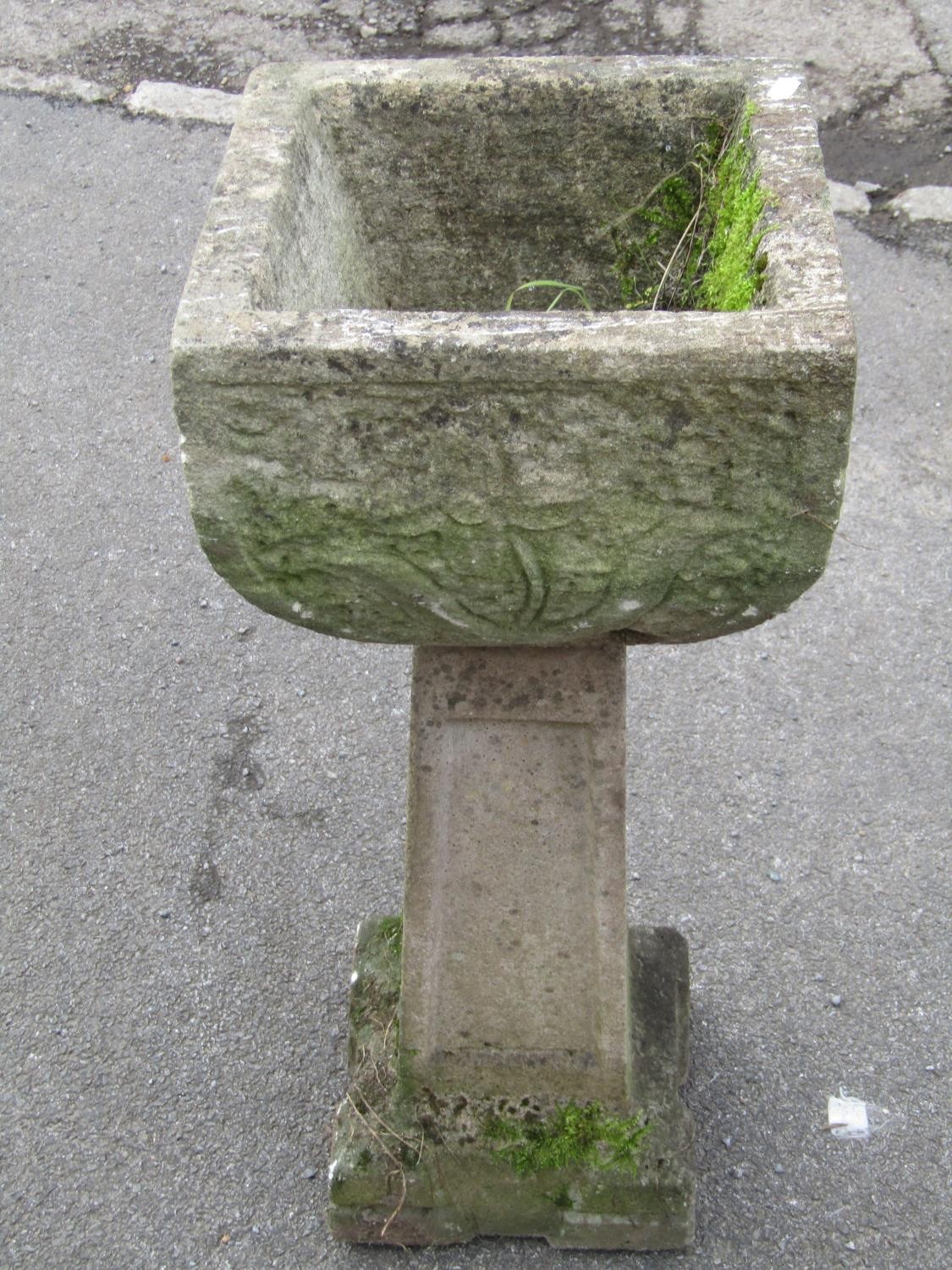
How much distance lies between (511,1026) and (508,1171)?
0.21 meters

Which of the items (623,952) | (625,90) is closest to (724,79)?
(625,90)

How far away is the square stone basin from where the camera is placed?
126 centimetres

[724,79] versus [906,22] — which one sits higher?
[724,79]

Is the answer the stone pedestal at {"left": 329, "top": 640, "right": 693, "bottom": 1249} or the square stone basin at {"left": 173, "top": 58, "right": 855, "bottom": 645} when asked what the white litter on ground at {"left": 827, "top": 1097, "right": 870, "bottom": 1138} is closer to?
the stone pedestal at {"left": 329, "top": 640, "right": 693, "bottom": 1249}

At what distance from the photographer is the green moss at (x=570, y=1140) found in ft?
6.29

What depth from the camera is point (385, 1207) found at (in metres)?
1.95

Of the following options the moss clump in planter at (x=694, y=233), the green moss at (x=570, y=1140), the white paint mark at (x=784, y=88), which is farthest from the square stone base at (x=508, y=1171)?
the white paint mark at (x=784, y=88)

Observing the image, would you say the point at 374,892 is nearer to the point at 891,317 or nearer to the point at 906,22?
the point at 891,317

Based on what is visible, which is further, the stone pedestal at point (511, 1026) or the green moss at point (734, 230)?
the stone pedestal at point (511, 1026)

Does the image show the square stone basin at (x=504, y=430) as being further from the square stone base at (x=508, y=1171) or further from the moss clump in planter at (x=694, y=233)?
the square stone base at (x=508, y=1171)

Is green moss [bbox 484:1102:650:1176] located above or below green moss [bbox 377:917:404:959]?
below

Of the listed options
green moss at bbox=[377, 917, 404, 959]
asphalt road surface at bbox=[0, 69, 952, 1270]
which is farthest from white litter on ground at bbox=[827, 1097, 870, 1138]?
green moss at bbox=[377, 917, 404, 959]

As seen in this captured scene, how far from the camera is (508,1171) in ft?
6.30

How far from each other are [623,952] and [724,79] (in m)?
1.21
